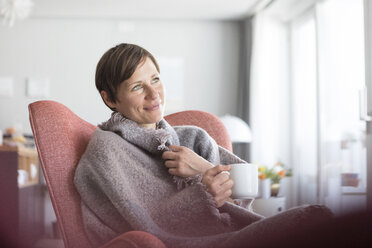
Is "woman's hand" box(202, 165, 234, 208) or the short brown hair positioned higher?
the short brown hair

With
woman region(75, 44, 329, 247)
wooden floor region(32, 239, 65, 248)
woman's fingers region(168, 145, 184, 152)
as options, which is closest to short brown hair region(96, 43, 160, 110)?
woman region(75, 44, 329, 247)

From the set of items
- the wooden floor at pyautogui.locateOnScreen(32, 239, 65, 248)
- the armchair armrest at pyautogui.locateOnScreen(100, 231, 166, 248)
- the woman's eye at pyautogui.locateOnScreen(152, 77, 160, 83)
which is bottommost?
the wooden floor at pyautogui.locateOnScreen(32, 239, 65, 248)

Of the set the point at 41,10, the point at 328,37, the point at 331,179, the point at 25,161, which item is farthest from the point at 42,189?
the point at 328,37

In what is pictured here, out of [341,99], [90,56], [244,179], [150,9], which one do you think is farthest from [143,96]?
[90,56]

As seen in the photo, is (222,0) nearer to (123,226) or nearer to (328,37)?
(328,37)

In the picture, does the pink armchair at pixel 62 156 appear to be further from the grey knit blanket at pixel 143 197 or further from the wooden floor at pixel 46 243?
the wooden floor at pixel 46 243

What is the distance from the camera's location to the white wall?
577 cm

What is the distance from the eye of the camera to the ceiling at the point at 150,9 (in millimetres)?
5168

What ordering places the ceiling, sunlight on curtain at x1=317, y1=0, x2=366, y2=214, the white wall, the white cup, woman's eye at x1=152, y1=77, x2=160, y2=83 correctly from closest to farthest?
the white cup
woman's eye at x1=152, y1=77, x2=160, y2=83
sunlight on curtain at x1=317, y1=0, x2=366, y2=214
the ceiling
the white wall

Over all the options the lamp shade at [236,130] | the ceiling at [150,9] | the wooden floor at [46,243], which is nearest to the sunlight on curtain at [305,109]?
the ceiling at [150,9]

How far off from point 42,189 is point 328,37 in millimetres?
2983

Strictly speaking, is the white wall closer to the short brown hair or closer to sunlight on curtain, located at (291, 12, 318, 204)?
sunlight on curtain, located at (291, 12, 318, 204)

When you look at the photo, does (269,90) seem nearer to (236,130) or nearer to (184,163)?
(236,130)

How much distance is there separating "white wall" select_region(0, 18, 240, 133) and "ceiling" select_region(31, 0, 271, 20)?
0.55ft
